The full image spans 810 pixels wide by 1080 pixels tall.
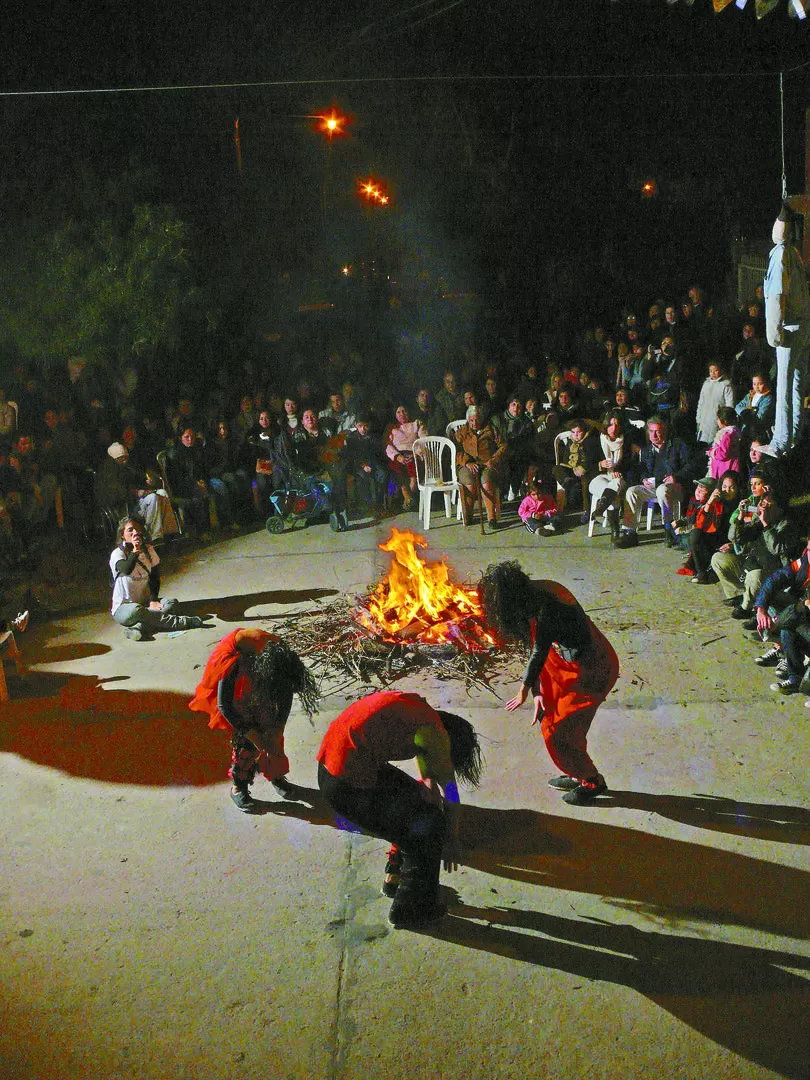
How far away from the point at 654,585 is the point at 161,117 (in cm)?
1375

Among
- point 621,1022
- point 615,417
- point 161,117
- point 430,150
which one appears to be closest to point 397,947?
point 621,1022

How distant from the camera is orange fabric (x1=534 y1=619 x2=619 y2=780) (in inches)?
198

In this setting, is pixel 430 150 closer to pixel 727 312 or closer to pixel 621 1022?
pixel 727 312

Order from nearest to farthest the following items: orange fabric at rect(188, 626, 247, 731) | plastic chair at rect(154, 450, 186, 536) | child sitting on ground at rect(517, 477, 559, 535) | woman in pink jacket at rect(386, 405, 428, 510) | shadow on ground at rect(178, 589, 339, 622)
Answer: orange fabric at rect(188, 626, 247, 731)
shadow on ground at rect(178, 589, 339, 622)
child sitting on ground at rect(517, 477, 559, 535)
plastic chair at rect(154, 450, 186, 536)
woman in pink jacket at rect(386, 405, 428, 510)

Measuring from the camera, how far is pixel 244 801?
530cm

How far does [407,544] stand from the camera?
27.0ft

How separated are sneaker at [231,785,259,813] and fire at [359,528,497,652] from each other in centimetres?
231

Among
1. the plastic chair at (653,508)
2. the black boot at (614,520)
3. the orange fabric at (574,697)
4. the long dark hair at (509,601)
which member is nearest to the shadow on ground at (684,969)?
the orange fabric at (574,697)

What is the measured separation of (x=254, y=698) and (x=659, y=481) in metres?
7.18

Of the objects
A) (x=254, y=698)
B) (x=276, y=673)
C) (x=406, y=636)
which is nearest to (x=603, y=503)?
(x=406, y=636)

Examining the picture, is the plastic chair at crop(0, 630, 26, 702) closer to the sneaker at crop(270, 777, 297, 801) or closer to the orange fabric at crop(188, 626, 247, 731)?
the orange fabric at crop(188, 626, 247, 731)

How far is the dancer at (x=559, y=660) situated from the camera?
4.97 m

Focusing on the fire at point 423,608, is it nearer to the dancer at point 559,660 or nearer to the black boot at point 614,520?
the dancer at point 559,660

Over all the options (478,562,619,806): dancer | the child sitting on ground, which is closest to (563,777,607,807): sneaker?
(478,562,619,806): dancer
